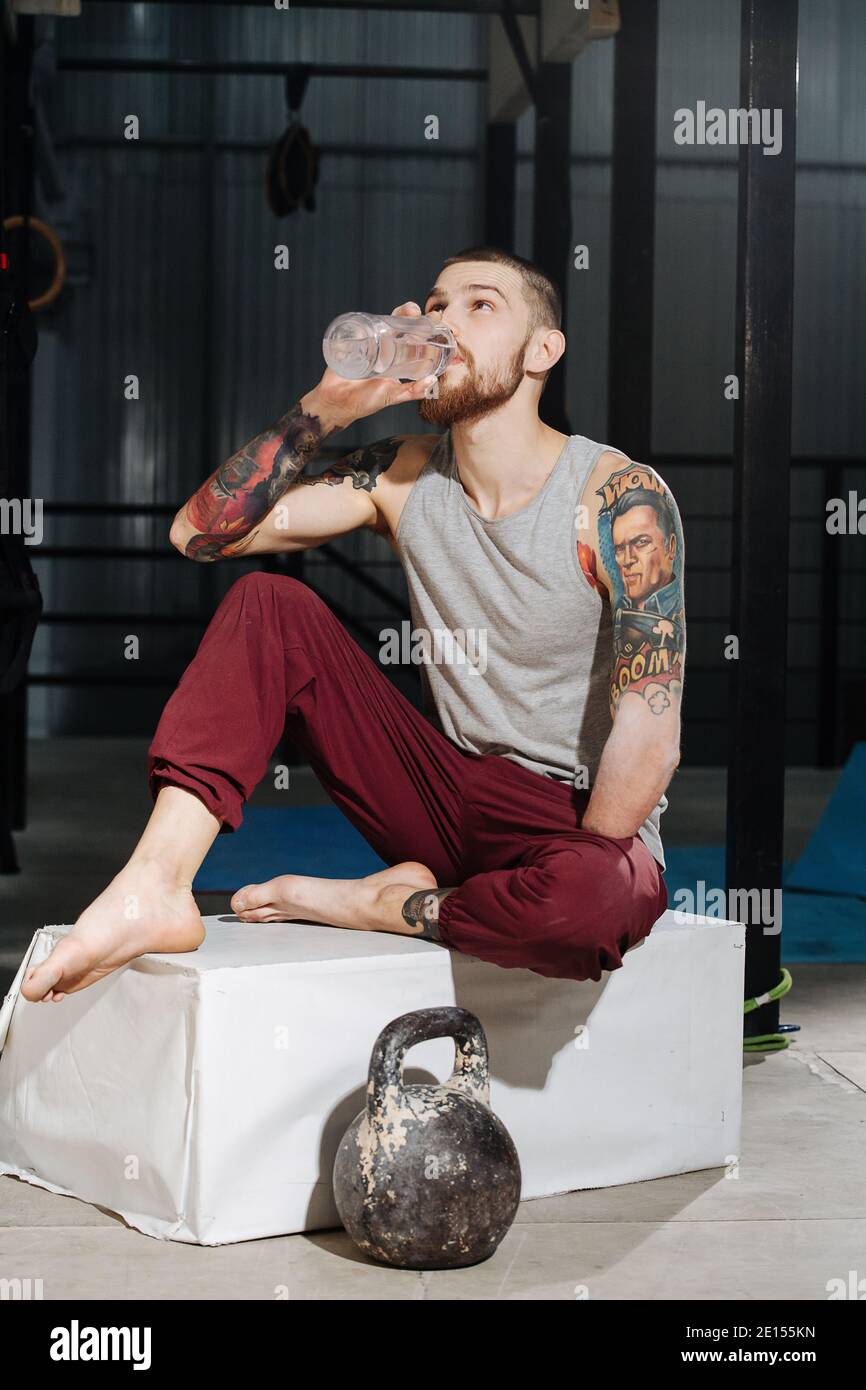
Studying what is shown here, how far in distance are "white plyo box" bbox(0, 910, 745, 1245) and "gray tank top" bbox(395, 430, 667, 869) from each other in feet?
0.81

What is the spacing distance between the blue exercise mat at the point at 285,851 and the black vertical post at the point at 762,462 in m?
1.69

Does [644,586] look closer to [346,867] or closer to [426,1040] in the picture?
[426,1040]

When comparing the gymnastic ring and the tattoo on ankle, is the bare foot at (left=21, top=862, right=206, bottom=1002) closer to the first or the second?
the tattoo on ankle

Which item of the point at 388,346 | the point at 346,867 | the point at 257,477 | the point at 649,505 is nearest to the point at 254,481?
the point at 257,477

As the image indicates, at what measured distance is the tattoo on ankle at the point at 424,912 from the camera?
206 centimetres

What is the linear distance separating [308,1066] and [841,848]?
120 inches

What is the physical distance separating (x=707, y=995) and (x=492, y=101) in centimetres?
685

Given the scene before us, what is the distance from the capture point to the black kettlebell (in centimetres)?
173

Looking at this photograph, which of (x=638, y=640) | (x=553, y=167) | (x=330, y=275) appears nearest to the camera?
(x=638, y=640)

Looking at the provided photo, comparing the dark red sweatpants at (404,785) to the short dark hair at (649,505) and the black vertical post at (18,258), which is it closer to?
the short dark hair at (649,505)

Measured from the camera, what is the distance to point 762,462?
2826 mm

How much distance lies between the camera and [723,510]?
9820 mm

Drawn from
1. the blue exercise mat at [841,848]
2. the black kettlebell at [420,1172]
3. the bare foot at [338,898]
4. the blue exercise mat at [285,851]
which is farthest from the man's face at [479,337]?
the blue exercise mat at [841,848]

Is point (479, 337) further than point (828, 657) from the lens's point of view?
No
